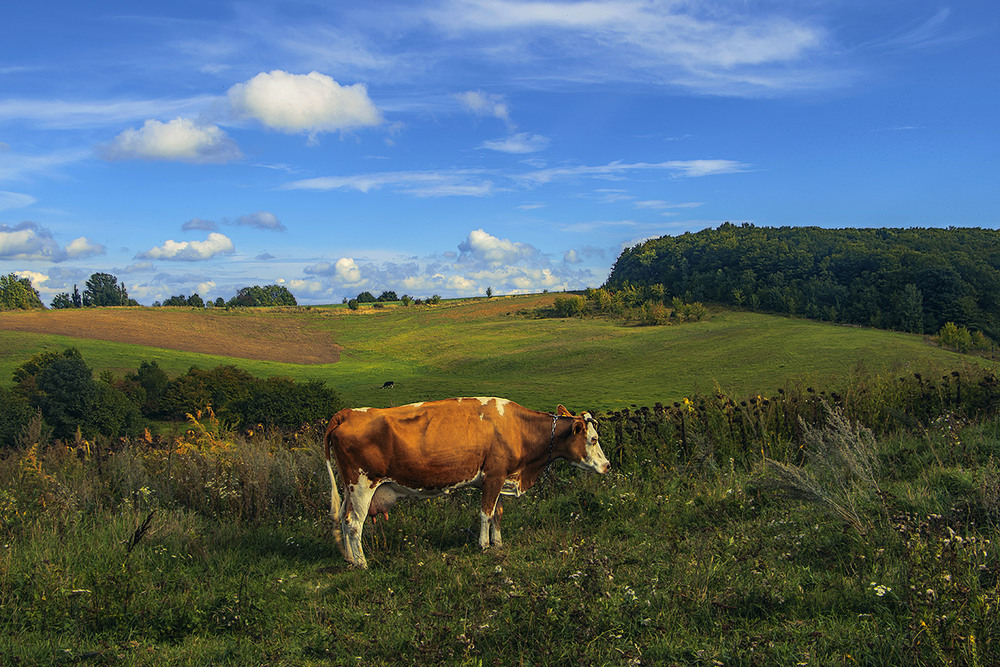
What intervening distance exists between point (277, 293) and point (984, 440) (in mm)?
169975

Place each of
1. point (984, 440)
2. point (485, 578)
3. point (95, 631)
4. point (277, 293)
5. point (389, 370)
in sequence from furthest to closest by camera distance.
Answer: point (277, 293)
point (389, 370)
point (984, 440)
point (485, 578)
point (95, 631)

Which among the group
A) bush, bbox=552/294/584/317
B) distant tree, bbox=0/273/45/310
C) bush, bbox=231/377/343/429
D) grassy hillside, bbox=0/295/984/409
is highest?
distant tree, bbox=0/273/45/310

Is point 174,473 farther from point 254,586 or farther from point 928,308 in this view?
point 928,308

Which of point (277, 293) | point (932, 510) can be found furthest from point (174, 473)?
point (277, 293)

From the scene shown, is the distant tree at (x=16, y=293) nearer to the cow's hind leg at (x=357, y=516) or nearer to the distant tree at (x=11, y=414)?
the distant tree at (x=11, y=414)

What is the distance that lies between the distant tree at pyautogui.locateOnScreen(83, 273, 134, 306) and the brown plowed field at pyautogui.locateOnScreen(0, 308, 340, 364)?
66475 millimetres

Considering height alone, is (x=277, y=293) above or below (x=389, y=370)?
above

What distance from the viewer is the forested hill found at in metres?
70.3

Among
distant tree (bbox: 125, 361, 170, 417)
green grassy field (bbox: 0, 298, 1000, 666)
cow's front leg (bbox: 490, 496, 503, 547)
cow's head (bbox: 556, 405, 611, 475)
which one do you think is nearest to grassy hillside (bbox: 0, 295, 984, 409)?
distant tree (bbox: 125, 361, 170, 417)

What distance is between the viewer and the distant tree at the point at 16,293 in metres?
125

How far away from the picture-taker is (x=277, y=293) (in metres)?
162

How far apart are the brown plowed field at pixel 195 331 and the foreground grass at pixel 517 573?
232ft

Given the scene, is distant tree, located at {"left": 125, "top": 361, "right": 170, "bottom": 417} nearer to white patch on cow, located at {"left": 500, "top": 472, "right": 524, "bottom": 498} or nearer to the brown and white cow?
the brown and white cow

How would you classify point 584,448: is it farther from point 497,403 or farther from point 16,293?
point 16,293
